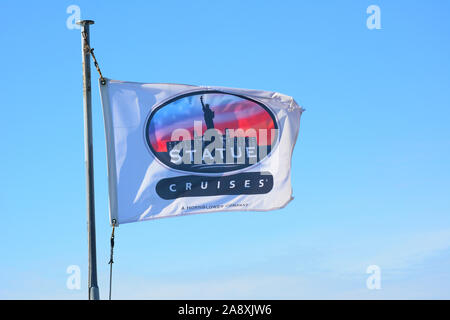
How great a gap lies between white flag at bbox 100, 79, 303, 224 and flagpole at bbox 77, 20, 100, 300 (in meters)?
0.91

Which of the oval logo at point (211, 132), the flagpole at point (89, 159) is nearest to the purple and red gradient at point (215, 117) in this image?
the oval logo at point (211, 132)

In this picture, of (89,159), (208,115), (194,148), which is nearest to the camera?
(89,159)

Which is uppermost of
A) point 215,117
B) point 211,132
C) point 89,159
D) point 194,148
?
point 215,117

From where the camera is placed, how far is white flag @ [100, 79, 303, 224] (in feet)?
60.4

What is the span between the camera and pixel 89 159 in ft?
56.3

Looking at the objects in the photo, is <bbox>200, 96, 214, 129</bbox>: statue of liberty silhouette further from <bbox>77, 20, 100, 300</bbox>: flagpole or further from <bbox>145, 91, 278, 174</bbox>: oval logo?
<bbox>77, 20, 100, 300</bbox>: flagpole

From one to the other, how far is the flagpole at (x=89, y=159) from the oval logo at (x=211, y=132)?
1.67 m

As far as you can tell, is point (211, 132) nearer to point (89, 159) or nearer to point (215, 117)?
point (215, 117)

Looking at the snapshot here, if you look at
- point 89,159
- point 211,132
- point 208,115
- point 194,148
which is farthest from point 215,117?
point 89,159

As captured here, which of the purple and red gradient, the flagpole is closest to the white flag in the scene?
the purple and red gradient

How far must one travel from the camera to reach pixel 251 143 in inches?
763

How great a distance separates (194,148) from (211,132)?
1.54 ft
